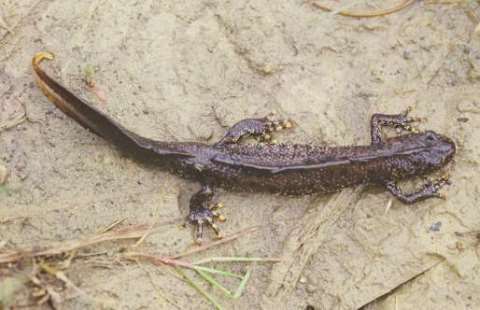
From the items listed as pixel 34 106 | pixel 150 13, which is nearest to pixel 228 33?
pixel 150 13

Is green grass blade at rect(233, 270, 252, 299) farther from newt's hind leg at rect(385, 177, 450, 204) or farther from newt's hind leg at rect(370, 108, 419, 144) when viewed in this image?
newt's hind leg at rect(370, 108, 419, 144)

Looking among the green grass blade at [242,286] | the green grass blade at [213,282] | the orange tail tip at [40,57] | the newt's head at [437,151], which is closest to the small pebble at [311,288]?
the green grass blade at [242,286]

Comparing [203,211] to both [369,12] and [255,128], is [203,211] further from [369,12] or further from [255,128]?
[369,12]

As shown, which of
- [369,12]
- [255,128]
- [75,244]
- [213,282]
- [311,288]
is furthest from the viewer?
[369,12]

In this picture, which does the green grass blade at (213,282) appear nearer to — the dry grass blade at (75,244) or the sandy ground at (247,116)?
the sandy ground at (247,116)

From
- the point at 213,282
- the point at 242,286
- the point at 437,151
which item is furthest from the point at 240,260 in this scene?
the point at 437,151

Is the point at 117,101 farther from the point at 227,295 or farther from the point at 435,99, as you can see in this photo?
the point at 435,99

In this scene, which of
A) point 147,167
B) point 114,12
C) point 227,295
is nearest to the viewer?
point 227,295
